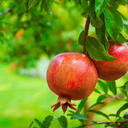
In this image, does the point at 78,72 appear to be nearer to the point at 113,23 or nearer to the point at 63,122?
the point at 113,23

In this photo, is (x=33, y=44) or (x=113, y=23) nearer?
(x=113, y=23)

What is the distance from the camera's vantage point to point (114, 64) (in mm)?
525

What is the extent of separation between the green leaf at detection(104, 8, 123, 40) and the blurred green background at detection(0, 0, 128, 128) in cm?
19

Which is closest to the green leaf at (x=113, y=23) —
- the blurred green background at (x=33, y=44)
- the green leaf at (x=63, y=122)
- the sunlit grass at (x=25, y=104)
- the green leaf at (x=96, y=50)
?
the green leaf at (x=96, y=50)

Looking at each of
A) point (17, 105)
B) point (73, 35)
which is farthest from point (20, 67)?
point (73, 35)

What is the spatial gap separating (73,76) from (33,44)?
66.0 inches

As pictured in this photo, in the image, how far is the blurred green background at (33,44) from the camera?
1385 millimetres

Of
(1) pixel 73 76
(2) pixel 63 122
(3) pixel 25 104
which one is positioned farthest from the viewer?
(3) pixel 25 104

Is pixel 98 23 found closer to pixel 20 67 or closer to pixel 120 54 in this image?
pixel 120 54

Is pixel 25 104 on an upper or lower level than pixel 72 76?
upper

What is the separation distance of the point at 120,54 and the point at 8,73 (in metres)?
5.41

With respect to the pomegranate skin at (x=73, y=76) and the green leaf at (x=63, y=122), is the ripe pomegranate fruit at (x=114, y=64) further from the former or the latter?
the green leaf at (x=63, y=122)

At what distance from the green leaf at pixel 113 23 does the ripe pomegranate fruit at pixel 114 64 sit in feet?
0.13

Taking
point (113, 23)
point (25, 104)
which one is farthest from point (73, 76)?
point (25, 104)
